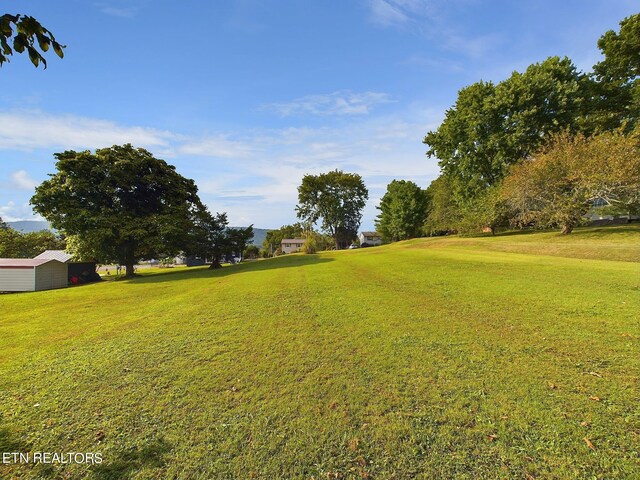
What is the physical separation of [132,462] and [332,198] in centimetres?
5732

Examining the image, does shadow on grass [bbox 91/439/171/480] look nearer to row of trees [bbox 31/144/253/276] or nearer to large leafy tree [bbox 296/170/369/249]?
row of trees [bbox 31/144/253/276]

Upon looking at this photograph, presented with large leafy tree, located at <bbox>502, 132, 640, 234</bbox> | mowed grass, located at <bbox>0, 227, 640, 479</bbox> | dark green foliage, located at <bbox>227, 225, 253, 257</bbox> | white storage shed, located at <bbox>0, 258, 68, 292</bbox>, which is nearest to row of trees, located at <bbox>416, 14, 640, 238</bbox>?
large leafy tree, located at <bbox>502, 132, 640, 234</bbox>

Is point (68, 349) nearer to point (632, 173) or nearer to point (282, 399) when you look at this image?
point (282, 399)

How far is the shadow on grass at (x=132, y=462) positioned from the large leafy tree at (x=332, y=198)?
56195 mm

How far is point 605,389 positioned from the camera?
361 centimetres

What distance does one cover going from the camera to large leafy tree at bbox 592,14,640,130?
85.0ft

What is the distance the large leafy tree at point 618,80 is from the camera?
25.9m

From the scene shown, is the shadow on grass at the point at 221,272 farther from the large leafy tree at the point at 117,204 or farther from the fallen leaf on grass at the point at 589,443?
the fallen leaf on grass at the point at 589,443

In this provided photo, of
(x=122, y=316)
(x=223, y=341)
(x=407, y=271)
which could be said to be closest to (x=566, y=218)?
(x=407, y=271)

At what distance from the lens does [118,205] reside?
77.3ft

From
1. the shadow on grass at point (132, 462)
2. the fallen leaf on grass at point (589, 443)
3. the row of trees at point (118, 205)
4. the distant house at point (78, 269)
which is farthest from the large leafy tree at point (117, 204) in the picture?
the fallen leaf on grass at point (589, 443)

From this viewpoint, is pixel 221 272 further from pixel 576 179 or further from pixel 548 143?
pixel 548 143

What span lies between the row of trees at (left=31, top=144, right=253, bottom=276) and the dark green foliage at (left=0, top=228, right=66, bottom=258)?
2484 cm

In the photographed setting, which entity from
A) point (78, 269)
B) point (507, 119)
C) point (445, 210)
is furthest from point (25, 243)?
point (507, 119)
